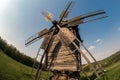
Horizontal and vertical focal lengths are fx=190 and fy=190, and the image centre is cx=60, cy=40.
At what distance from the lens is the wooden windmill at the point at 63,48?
66.2ft

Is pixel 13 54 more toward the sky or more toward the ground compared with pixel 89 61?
more toward the sky

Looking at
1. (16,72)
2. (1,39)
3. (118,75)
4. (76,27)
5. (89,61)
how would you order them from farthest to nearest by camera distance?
(1,39)
(16,72)
(118,75)
(76,27)
(89,61)

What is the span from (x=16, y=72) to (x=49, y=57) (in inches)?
357

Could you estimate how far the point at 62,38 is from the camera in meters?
21.0

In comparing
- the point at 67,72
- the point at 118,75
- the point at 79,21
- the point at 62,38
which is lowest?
the point at 67,72

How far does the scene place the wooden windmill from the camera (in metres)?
20.2

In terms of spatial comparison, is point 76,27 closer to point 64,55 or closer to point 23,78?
point 64,55

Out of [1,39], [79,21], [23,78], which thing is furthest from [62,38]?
[1,39]

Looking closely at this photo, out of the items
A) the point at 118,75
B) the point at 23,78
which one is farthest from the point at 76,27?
the point at 23,78

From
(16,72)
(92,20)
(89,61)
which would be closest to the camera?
(89,61)

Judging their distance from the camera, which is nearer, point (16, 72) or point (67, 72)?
point (67, 72)

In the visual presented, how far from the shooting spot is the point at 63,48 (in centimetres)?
2122

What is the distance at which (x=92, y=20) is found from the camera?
66.3 feet

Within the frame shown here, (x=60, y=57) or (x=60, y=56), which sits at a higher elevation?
(x=60, y=56)
